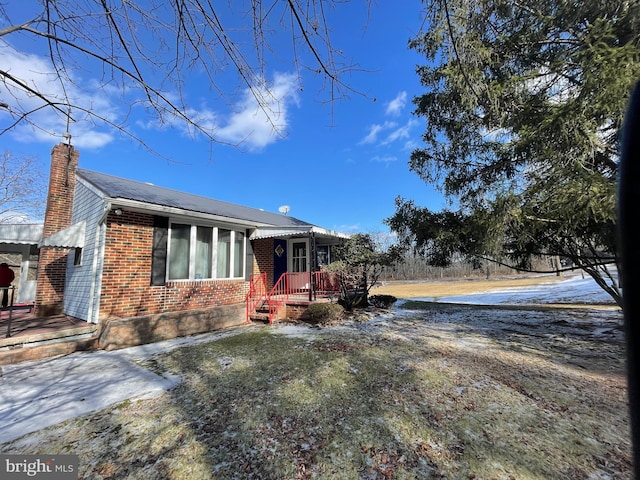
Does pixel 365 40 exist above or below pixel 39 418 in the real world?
above

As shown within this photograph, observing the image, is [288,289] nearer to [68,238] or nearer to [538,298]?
[68,238]

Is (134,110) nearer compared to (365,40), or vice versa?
(365,40)

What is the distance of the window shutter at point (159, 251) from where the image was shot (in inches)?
288

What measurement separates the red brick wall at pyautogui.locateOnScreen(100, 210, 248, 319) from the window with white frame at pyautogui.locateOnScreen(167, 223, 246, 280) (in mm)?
432

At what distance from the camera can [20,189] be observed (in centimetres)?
1566

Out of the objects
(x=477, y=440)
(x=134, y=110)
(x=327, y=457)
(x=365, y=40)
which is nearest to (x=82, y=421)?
(x=327, y=457)

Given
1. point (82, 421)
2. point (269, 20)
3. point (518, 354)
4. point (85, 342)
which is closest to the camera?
point (269, 20)

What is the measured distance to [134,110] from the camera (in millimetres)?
2914

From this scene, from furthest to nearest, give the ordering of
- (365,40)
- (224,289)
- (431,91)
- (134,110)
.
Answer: (224,289)
(431,91)
(134,110)
(365,40)

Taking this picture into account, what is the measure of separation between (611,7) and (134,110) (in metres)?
7.20

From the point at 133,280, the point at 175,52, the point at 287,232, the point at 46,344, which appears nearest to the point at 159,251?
the point at 133,280

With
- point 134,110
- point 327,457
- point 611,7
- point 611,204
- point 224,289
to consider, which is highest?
point 611,7

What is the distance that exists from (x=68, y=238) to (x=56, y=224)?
2.13 meters

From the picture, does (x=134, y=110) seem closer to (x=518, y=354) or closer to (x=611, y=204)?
(x=611, y=204)
